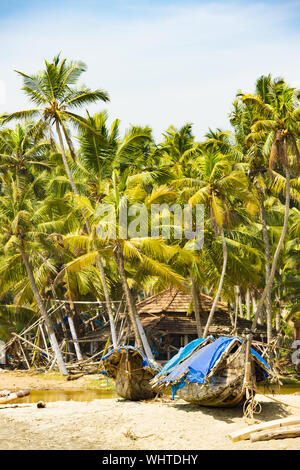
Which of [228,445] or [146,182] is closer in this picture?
[228,445]

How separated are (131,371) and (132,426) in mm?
3438

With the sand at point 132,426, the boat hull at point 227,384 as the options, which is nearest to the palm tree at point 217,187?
the sand at point 132,426

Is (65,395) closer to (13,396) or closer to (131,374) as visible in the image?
(13,396)

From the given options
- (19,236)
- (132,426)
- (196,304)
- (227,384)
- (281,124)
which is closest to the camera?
(132,426)

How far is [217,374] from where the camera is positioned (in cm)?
1530

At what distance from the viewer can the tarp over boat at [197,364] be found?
588 inches

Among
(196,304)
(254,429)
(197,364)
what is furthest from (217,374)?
(196,304)

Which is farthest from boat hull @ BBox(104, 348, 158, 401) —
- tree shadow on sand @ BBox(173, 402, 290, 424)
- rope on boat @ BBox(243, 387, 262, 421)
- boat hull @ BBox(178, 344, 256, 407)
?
rope on boat @ BBox(243, 387, 262, 421)

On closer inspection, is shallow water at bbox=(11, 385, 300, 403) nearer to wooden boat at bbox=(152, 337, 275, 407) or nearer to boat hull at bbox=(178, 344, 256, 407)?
wooden boat at bbox=(152, 337, 275, 407)

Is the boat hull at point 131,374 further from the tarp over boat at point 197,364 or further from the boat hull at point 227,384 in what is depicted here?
the boat hull at point 227,384

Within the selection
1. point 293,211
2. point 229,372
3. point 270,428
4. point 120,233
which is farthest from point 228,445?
point 293,211
